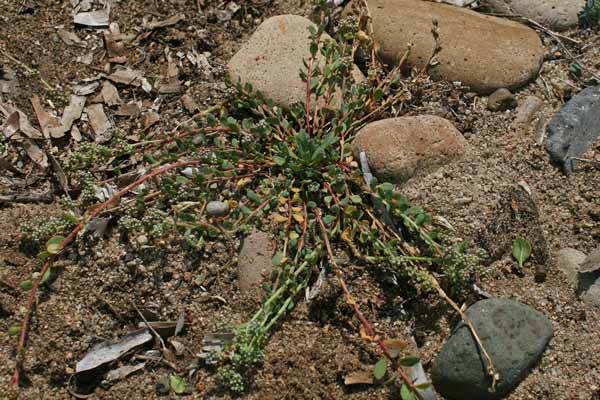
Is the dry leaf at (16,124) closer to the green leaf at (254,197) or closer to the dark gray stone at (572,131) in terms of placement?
the green leaf at (254,197)

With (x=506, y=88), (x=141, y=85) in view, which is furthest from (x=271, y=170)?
(x=506, y=88)

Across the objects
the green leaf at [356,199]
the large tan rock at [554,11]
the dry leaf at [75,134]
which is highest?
the large tan rock at [554,11]

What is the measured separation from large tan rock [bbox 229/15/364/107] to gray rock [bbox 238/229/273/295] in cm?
85

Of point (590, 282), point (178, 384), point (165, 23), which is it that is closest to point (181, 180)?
point (178, 384)

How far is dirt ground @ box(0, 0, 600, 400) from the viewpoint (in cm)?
293

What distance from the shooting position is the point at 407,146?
126 inches

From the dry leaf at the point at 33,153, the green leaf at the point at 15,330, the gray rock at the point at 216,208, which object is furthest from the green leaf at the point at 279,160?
the green leaf at the point at 15,330

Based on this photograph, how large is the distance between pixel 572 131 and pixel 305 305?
6.04ft

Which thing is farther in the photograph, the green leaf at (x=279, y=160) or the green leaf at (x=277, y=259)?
the green leaf at (x=279, y=160)

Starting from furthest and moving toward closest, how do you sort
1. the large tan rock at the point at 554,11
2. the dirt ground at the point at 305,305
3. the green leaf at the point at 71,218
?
the large tan rock at the point at 554,11 < the green leaf at the point at 71,218 < the dirt ground at the point at 305,305

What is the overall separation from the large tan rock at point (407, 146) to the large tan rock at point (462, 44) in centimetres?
50

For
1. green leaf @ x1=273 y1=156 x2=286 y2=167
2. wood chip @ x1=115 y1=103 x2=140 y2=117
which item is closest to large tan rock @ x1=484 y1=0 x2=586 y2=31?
green leaf @ x1=273 y1=156 x2=286 y2=167

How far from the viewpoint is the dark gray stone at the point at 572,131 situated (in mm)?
3467

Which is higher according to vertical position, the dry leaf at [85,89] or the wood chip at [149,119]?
the dry leaf at [85,89]
